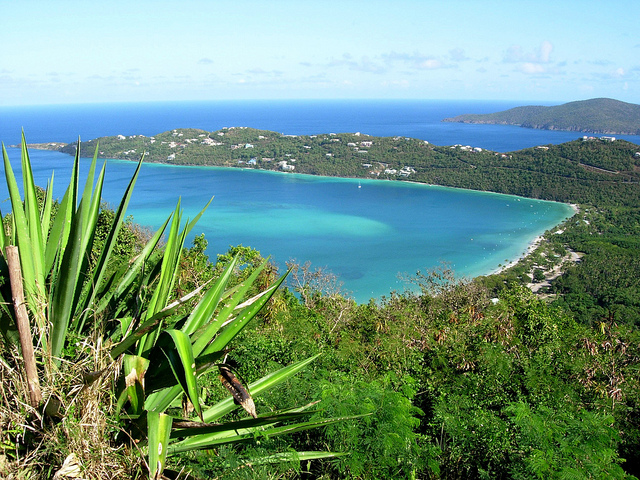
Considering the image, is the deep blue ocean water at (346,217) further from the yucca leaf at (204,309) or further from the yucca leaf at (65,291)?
the yucca leaf at (65,291)

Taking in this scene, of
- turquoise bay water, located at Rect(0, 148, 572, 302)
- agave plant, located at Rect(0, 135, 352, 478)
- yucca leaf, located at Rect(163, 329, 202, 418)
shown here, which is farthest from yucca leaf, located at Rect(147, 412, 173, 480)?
turquoise bay water, located at Rect(0, 148, 572, 302)

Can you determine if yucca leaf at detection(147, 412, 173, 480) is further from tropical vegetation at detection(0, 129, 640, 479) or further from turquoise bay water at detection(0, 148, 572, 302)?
turquoise bay water at detection(0, 148, 572, 302)

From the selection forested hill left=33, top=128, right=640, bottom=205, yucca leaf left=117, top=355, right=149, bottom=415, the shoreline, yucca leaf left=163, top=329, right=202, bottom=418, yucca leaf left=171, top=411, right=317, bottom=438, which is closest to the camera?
yucca leaf left=163, top=329, right=202, bottom=418

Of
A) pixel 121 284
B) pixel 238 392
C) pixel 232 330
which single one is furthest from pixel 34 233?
pixel 238 392

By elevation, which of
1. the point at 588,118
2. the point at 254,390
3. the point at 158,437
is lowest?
the point at 254,390

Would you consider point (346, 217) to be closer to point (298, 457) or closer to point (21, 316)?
point (298, 457)

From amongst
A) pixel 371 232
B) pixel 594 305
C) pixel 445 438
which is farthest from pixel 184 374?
pixel 371 232

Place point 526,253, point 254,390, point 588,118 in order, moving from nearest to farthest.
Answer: point 254,390 → point 526,253 → point 588,118

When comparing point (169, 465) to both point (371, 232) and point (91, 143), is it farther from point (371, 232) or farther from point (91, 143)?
point (91, 143)
